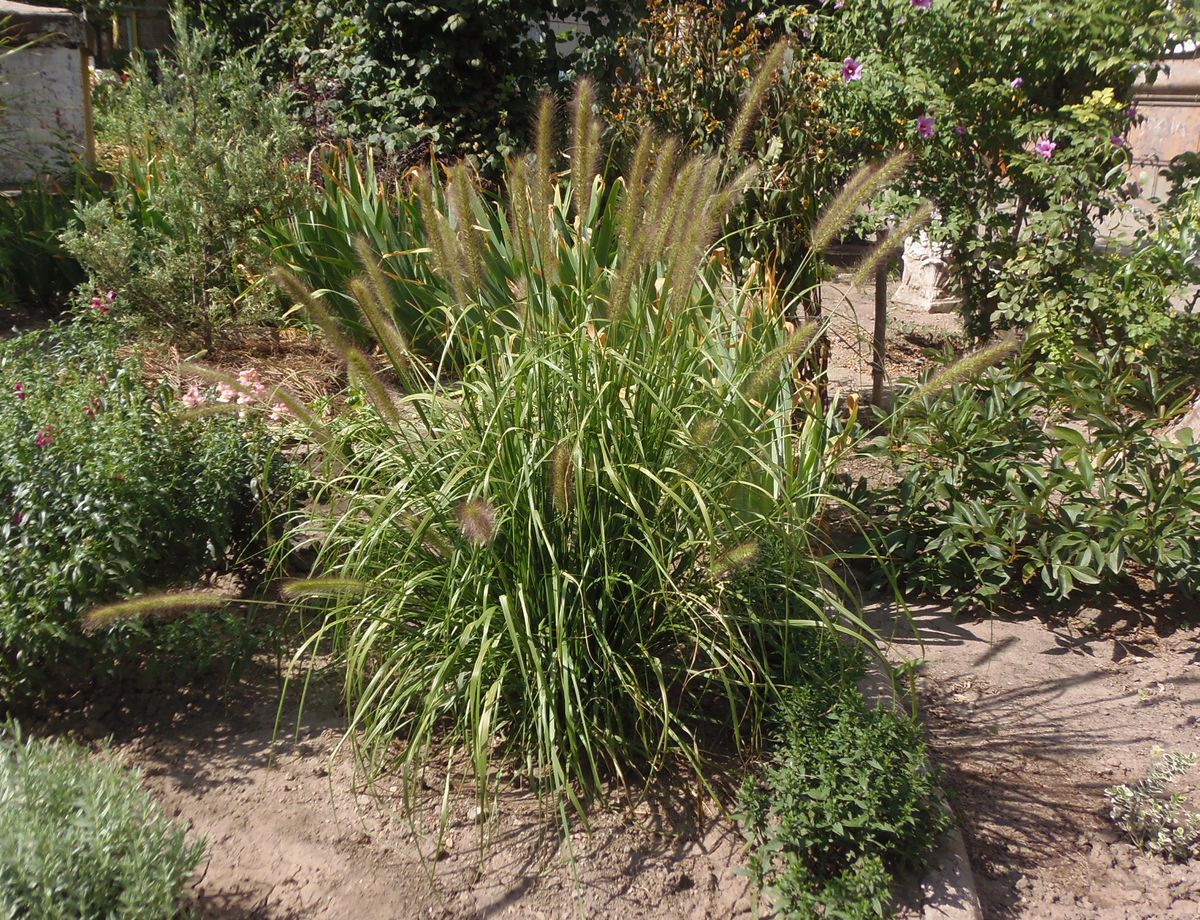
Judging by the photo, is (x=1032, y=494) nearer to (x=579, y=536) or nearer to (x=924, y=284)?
(x=579, y=536)

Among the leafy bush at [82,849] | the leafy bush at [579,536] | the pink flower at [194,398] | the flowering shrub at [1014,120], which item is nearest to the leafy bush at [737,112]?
the flowering shrub at [1014,120]

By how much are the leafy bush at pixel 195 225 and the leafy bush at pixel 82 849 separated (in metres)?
3.42

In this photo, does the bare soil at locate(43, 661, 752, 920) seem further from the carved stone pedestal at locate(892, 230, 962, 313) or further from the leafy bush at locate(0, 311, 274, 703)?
the carved stone pedestal at locate(892, 230, 962, 313)

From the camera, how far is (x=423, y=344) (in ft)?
18.2

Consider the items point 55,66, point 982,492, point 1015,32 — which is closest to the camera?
point 982,492

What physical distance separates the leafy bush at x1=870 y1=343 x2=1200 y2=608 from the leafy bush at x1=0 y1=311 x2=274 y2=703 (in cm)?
243

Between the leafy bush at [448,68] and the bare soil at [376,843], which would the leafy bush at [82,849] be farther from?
the leafy bush at [448,68]

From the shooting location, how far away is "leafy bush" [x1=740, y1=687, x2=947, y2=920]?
8.74 feet

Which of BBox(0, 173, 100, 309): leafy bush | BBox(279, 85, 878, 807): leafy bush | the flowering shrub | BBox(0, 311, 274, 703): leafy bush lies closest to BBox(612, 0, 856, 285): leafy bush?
the flowering shrub

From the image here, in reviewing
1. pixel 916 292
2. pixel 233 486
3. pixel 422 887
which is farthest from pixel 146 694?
pixel 916 292

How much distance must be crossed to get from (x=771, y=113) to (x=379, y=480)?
321 cm

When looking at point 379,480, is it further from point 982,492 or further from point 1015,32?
point 1015,32

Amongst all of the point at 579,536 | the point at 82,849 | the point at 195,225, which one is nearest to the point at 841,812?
the point at 579,536

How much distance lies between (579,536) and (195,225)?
12.8 feet
